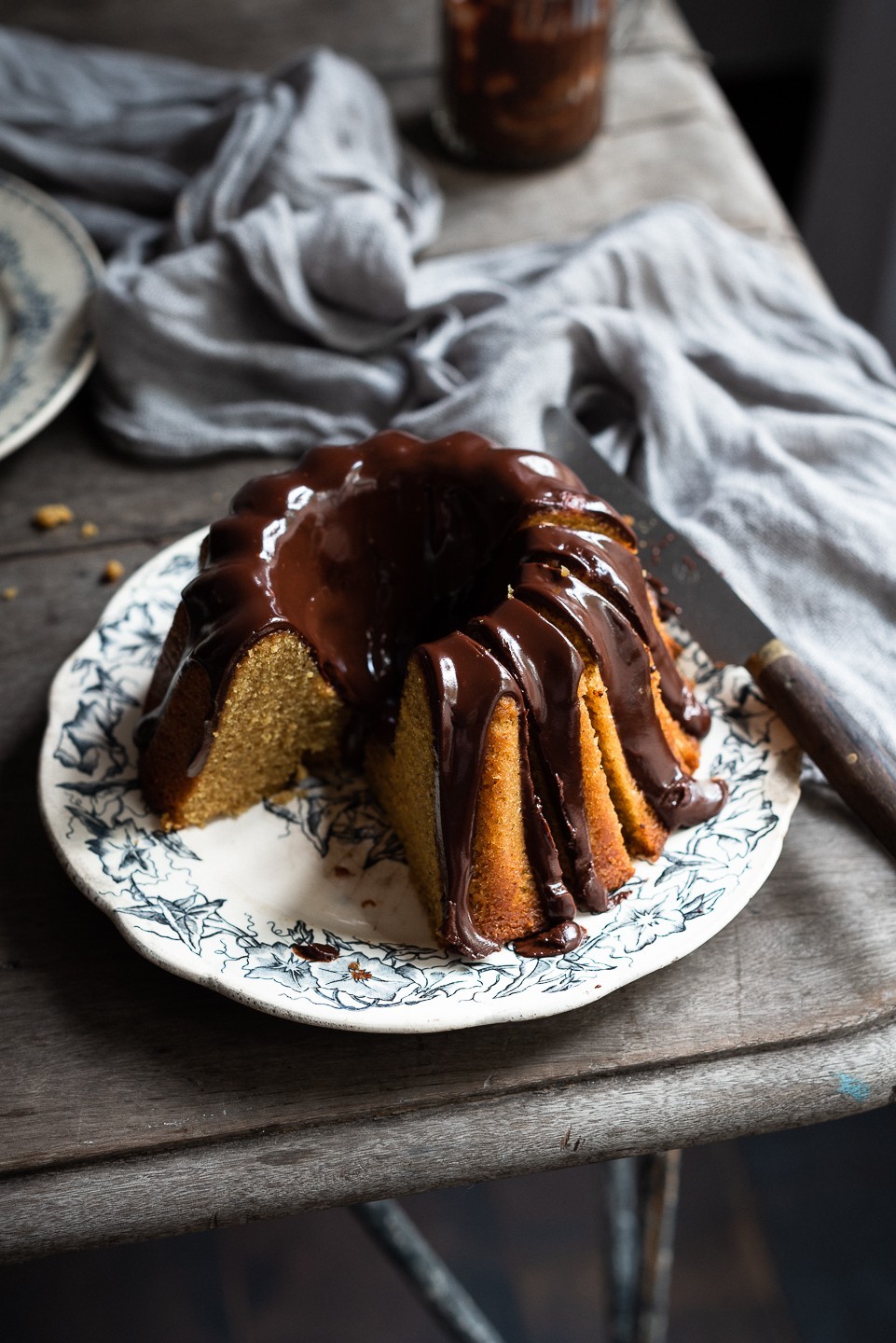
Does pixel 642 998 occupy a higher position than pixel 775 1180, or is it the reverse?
pixel 642 998

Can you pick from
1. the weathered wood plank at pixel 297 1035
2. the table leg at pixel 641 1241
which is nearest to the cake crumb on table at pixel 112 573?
the weathered wood plank at pixel 297 1035

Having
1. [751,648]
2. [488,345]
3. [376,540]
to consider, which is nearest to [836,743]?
[751,648]

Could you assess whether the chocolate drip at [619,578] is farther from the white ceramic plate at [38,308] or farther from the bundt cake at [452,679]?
the white ceramic plate at [38,308]

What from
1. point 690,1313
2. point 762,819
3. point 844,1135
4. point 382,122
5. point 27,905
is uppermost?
point 382,122

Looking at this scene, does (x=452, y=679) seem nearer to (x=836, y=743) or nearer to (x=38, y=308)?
(x=836, y=743)

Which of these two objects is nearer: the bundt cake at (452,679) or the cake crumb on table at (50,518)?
the bundt cake at (452,679)

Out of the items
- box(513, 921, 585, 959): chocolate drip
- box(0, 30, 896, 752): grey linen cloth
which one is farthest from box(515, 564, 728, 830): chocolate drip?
box(0, 30, 896, 752): grey linen cloth

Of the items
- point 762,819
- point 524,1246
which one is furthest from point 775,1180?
point 762,819

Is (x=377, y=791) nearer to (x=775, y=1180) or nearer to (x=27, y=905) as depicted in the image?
(x=27, y=905)
